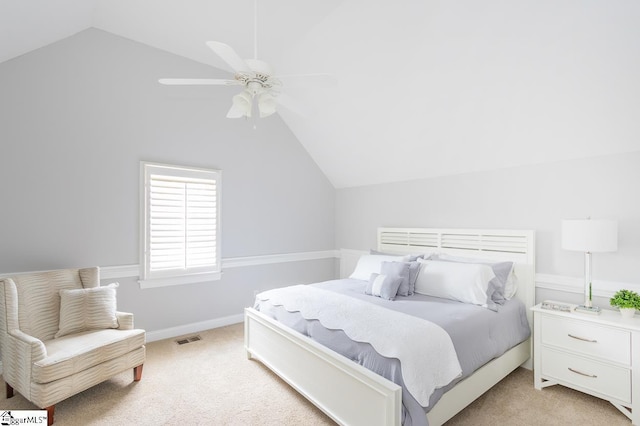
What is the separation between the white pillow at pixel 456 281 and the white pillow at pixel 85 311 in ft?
9.50

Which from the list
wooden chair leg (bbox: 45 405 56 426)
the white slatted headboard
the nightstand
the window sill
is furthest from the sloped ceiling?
wooden chair leg (bbox: 45 405 56 426)

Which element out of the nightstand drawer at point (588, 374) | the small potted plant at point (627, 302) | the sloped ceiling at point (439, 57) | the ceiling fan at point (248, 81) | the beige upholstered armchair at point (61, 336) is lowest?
the nightstand drawer at point (588, 374)

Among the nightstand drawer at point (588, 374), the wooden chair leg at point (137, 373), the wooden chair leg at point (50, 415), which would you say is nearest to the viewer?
the wooden chair leg at point (50, 415)

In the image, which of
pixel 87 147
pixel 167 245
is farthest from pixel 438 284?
pixel 87 147

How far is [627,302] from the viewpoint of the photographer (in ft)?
7.91

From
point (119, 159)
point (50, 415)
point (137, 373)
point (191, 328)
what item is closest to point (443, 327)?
point (137, 373)

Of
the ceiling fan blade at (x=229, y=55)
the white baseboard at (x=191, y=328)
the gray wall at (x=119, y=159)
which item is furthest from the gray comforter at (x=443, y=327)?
the ceiling fan blade at (x=229, y=55)

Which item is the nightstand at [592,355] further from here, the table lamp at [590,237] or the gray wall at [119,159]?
the gray wall at [119,159]

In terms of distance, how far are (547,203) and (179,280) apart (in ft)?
13.4

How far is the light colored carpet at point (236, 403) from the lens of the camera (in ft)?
7.46

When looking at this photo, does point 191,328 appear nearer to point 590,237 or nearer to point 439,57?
point 439,57

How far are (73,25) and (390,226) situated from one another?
421 cm

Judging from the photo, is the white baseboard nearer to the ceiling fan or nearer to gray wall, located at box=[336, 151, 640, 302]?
gray wall, located at box=[336, 151, 640, 302]

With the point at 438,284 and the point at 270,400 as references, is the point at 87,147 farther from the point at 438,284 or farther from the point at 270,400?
the point at 438,284
